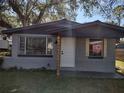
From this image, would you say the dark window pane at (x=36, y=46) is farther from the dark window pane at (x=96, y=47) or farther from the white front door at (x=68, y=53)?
the dark window pane at (x=96, y=47)

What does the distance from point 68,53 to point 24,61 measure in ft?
10.3

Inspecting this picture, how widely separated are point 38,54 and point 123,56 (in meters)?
17.3

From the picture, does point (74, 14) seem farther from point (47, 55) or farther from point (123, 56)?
point (47, 55)

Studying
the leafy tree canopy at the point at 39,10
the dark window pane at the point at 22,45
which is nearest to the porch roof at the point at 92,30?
the dark window pane at the point at 22,45

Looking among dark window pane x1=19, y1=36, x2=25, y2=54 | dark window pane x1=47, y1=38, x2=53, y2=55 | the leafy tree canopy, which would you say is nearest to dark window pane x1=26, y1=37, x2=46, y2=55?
dark window pane x1=47, y1=38, x2=53, y2=55

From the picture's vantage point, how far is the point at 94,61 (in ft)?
56.4

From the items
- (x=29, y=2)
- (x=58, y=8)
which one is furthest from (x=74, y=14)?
(x=29, y=2)

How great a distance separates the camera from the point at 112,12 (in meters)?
20.2

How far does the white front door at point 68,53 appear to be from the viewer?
57.1 ft

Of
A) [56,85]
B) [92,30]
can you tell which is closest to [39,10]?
[92,30]

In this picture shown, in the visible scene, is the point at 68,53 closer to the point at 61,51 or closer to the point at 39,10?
the point at 61,51

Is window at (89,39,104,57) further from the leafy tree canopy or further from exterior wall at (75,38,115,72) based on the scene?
the leafy tree canopy

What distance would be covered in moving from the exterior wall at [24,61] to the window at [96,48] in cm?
275

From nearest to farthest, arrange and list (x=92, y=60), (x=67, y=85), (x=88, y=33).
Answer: (x=67, y=85) < (x=88, y=33) < (x=92, y=60)
